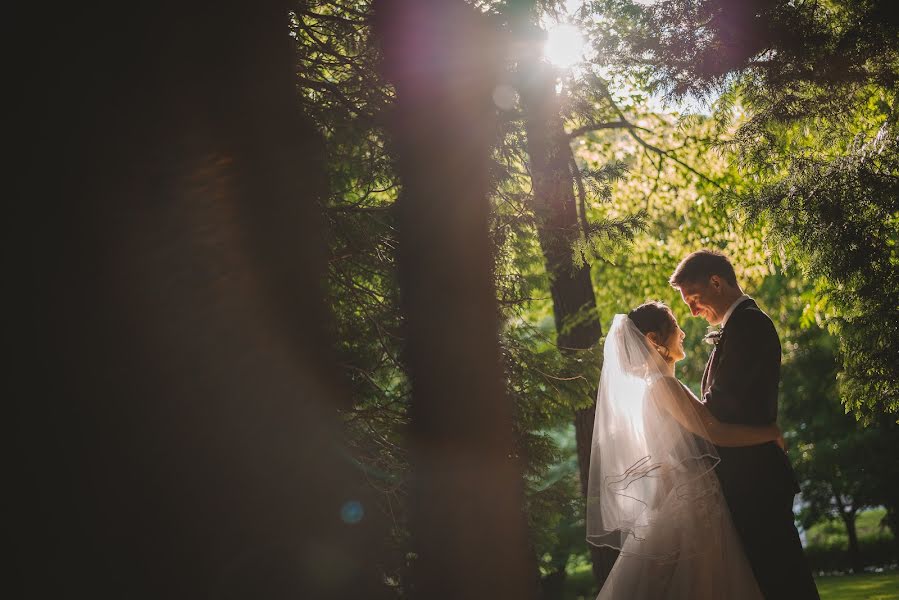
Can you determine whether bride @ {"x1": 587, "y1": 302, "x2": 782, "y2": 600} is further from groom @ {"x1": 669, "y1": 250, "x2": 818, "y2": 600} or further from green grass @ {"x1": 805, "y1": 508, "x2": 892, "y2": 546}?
green grass @ {"x1": 805, "y1": 508, "x2": 892, "y2": 546}

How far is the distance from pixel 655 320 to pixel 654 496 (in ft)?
4.03

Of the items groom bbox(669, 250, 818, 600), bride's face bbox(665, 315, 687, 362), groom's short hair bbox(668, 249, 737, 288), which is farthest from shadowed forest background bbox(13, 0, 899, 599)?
bride's face bbox(665, 315, 687, 362)

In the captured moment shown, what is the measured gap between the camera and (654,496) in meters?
4.38

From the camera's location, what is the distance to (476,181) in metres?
3.39

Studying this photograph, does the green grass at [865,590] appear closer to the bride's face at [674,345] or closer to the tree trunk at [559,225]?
the tree trunk at [559,225]

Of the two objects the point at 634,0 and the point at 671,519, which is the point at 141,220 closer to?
the point at 671,519

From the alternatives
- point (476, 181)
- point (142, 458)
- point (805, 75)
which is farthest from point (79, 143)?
point (805, 75)

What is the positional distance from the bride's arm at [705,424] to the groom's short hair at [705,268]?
2.29 feet

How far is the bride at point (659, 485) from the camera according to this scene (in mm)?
4109

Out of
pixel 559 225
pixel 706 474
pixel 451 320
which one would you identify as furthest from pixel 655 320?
pixel 451 320

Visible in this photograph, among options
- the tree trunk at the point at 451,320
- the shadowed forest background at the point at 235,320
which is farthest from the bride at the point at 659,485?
the tree trunk at the point at 451,320

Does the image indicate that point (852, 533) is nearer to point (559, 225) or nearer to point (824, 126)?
point (824, 126)

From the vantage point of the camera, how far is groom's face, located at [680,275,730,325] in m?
4.61

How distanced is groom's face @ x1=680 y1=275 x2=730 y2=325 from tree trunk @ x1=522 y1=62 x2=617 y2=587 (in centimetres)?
114
